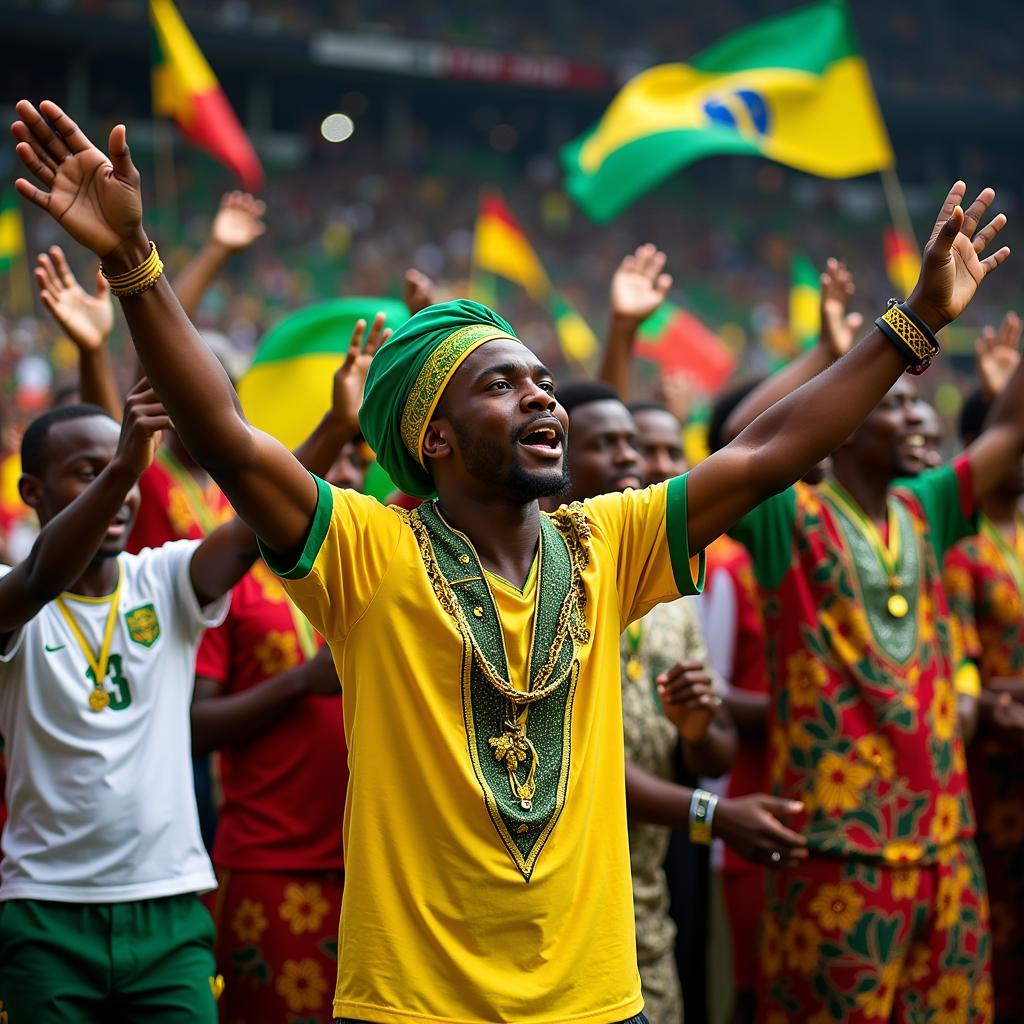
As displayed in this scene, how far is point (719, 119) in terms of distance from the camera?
6.94 metres

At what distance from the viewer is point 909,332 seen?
2535mm

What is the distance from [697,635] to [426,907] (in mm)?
1931

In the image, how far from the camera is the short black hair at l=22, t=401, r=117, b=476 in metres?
3.40

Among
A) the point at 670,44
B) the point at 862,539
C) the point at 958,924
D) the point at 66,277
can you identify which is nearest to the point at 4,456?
the point at 66,277

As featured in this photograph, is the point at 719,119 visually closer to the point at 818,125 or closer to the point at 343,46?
the point at 818,125

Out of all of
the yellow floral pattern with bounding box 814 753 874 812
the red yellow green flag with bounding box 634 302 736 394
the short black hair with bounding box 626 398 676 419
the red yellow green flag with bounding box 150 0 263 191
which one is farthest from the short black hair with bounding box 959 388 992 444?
the red yellow green flag with bounding box 150 0 263 191

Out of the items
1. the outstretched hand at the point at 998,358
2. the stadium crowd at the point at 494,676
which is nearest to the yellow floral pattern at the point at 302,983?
the stadium crowd at the point at 494,676

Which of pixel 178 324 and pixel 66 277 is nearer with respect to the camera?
pixel 178 324

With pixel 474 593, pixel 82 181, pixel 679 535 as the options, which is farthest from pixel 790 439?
pixel 82 181

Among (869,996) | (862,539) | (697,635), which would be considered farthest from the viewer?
(697,635)

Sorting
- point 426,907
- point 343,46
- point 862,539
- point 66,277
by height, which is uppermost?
point 343,46

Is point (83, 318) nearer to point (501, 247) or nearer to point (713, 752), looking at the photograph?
point (713, 752)

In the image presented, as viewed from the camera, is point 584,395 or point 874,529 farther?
point 584,395

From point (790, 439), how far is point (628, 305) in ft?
7.43
